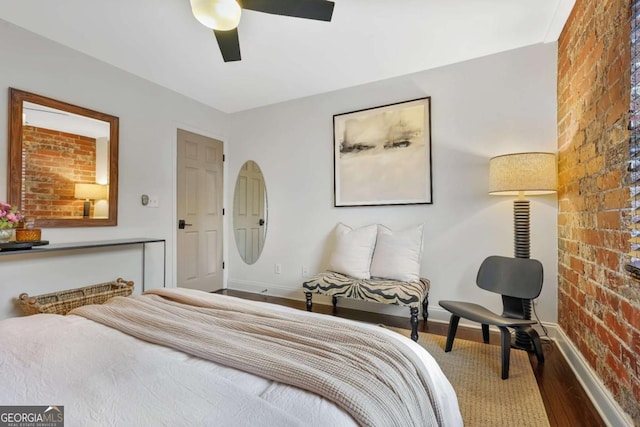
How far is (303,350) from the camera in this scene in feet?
3.11

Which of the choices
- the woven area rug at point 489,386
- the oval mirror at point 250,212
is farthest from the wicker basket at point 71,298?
the woven area rug at point 489,386

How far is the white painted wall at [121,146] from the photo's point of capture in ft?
7.36

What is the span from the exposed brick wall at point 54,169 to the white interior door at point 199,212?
0.94 metres

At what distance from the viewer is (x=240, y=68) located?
287cm

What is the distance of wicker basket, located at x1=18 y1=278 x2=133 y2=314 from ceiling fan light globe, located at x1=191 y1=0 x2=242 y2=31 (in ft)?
7.72

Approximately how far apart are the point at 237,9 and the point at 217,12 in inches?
4.4

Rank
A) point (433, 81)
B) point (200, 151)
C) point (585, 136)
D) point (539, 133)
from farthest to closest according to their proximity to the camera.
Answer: point (200, 151) < point (433, 81) < point (539, 133) < point (585, 136)

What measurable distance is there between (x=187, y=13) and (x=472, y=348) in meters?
3.22

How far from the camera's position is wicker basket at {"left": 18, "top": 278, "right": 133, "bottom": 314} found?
2.20 m

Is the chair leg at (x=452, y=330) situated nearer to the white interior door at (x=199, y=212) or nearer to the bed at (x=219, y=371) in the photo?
the bed at (x=219, y=371)

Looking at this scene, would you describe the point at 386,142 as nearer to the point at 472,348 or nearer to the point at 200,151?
the point at 472,348

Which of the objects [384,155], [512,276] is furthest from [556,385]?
[384,155]

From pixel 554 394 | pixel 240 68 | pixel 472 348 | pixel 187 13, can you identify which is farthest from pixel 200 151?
pixel 554 394

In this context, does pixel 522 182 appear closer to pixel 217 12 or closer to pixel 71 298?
pixel 217 12
